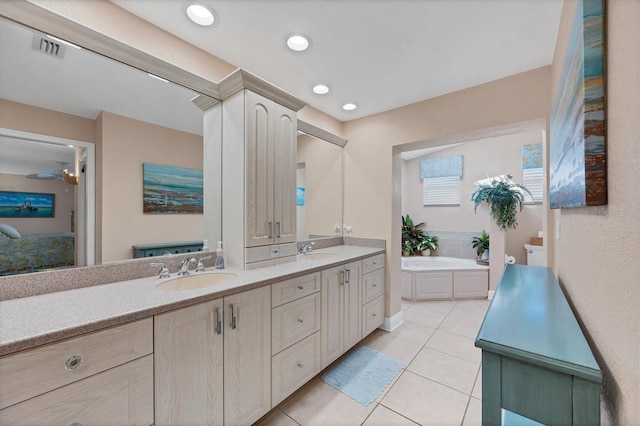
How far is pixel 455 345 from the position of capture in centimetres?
247

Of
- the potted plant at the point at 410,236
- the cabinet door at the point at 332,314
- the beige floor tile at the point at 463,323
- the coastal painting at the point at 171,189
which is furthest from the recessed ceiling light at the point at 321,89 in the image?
the potted plant at the point at 410,236

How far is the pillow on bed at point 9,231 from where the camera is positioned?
1.17 metres

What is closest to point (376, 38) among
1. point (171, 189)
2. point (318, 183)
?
point (318, 183)

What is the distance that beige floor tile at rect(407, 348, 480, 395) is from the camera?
192 cm

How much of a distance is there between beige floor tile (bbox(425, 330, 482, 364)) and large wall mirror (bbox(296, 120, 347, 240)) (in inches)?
60.6

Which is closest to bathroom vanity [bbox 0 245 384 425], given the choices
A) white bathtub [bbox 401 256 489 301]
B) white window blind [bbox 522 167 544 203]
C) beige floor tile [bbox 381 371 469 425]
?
beige floor tile [bbox 381 371 469 425]

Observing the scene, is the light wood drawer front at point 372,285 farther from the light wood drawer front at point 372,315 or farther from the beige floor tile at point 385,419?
the beige floor tile at point 385,419

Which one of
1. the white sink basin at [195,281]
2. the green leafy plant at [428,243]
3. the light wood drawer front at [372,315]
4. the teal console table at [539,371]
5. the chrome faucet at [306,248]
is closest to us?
the teal console table at [539,371]

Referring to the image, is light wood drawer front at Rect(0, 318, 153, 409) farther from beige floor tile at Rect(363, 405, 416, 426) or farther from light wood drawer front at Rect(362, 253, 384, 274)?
light wood drawer front at Rect(362, 253, 384, 274)

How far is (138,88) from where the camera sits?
1.55 metres

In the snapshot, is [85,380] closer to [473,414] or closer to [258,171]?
[258,171]

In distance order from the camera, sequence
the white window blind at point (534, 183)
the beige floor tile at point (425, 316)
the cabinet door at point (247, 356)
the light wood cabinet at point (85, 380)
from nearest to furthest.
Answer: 1. the light wood cabinet at point (85, 380)
2. the cabinet door at point (247, 356)
3. the beige floor tile at point (425, 316)
4. the white window blind at point (534, 183)

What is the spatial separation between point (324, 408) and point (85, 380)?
1.39m

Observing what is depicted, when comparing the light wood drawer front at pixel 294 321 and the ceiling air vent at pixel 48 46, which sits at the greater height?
the ceiling air vent at pixel 48 46
